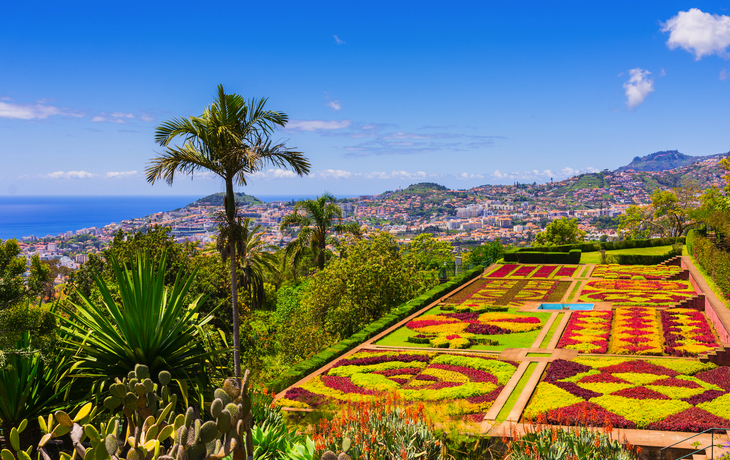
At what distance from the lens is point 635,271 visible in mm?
34781

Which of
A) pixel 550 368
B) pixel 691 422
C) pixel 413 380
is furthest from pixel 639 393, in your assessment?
pixel 413 380

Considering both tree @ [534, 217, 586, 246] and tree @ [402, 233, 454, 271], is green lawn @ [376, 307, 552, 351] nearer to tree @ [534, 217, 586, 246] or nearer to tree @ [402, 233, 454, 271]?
tree @ [402, 233, 454, 271]

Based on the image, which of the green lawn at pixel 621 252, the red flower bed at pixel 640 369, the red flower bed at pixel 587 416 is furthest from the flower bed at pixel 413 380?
the green lawn at pixel 621 252

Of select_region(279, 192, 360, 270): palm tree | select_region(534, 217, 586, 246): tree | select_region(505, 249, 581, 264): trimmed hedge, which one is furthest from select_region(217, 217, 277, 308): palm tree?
select_region(534, 217, 586, 246): tree

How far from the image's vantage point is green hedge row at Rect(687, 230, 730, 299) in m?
22.7

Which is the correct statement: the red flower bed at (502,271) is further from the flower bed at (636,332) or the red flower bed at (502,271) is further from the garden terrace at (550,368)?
the flower bed at (636,332)

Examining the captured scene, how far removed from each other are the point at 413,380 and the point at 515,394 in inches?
109

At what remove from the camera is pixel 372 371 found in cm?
1539

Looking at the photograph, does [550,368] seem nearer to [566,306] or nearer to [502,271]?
[566,306]

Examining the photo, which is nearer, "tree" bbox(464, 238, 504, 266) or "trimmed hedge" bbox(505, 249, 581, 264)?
"trimmed hedge" bbox(505, 249, 581, 264)

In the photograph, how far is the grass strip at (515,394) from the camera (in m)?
11.6

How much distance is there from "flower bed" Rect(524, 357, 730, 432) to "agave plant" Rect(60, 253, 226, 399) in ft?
21.7

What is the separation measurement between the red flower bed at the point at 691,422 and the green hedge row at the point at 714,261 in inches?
533

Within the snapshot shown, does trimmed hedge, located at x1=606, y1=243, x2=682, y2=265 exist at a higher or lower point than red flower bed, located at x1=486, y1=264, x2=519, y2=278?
higher
